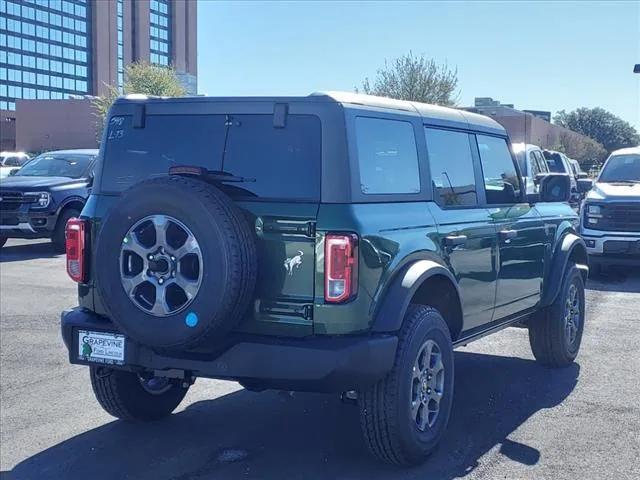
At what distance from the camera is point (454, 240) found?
5246mm

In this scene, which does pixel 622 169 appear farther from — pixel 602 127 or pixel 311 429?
pixel 602 127

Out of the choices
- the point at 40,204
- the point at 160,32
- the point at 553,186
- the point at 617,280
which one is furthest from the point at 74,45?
the point at 553,186

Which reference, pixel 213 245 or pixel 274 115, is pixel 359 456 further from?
pixel 274 115

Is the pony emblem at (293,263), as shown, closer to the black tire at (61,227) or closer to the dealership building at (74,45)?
the black tire at (61,227)

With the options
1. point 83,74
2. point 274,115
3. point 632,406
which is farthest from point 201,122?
point 83,74

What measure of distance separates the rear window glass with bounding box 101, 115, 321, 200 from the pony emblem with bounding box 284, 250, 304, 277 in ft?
1.01

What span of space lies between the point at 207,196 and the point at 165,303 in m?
0.59

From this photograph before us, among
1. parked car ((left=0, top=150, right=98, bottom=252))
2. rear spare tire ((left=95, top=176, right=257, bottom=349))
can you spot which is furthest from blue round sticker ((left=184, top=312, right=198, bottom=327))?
parked car ((left=0, top=150, right=98, bottom=252))

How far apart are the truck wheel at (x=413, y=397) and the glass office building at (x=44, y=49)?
81219 mm

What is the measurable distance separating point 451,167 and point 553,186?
161 centimetres

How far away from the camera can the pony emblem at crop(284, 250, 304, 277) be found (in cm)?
438

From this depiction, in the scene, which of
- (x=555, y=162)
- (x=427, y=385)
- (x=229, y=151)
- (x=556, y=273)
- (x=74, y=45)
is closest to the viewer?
(x=229, y=151)

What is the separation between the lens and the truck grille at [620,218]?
12.5m

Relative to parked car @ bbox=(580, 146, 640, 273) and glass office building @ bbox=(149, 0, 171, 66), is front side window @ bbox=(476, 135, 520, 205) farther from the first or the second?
glass office building @ bbox=(149, 0, 171, 66)
